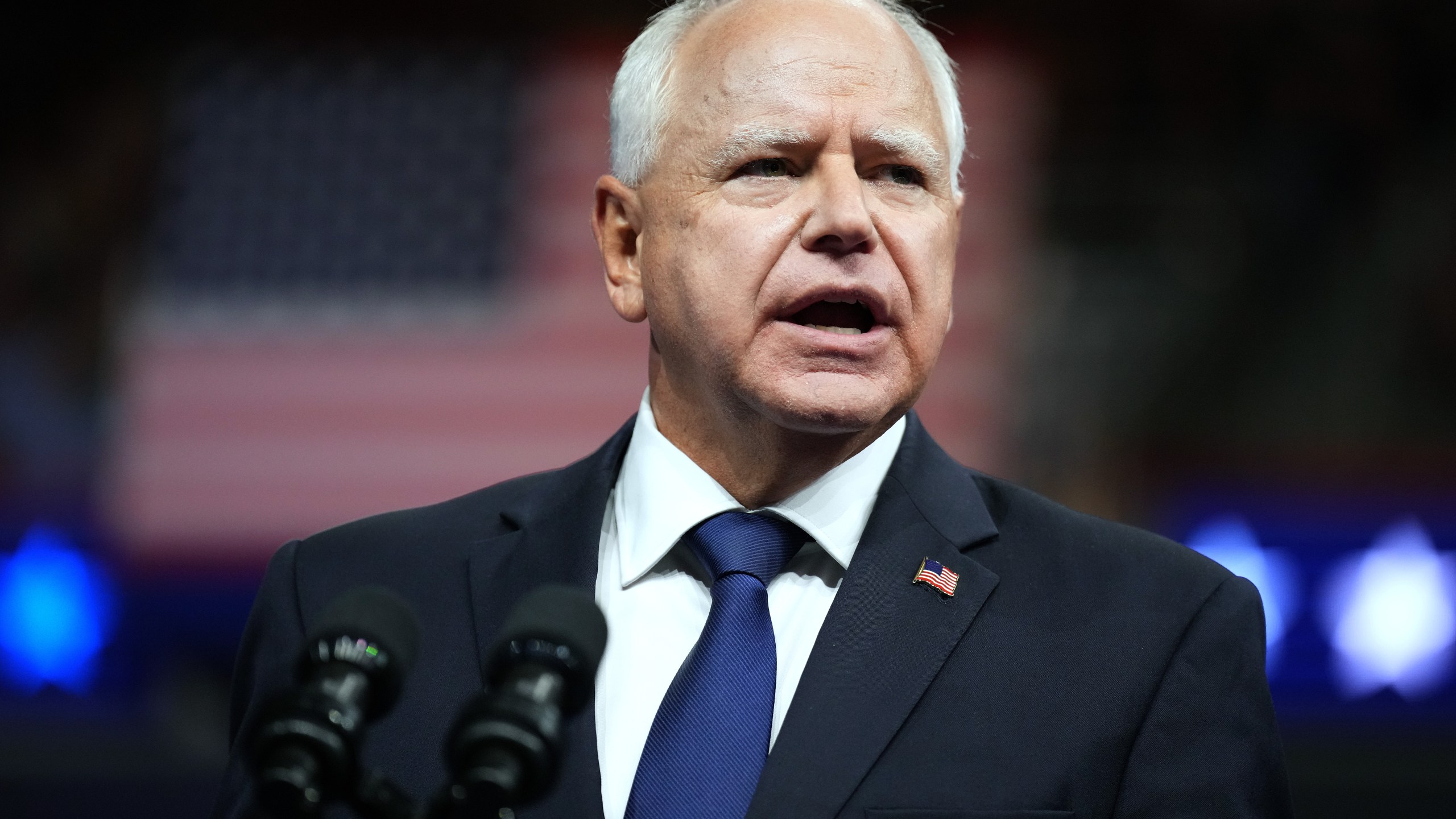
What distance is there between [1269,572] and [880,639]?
2885 mm

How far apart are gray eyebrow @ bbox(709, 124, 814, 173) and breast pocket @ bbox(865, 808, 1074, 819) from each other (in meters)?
0.78

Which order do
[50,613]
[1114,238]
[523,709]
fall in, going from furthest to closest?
[1114,238]
[50,613]
[523,709]

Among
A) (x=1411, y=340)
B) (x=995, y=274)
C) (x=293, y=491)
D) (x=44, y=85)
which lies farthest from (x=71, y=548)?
(x=1411, y=340)

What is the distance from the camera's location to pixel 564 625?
104 centimetres

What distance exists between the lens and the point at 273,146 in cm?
550

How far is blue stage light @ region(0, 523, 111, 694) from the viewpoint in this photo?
4492 millimetres

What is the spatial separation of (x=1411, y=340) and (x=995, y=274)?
1.56 m

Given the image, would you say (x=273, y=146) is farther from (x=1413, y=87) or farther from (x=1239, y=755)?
(x=1239, y=755)

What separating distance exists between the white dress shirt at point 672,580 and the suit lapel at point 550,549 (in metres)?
0.04

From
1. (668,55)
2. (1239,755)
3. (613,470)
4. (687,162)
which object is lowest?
(1239,755)

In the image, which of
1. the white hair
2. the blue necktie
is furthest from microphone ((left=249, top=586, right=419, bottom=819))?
the white hair

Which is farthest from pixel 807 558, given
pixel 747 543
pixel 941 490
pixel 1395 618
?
pixel 1395 618

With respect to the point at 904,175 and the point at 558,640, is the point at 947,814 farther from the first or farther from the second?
the point at 904,175

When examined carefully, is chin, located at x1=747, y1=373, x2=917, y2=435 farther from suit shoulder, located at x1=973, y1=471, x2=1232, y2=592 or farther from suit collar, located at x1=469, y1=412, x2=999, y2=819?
suit shoulder, located at x1=973, y1=471, x2=1232, y2=592
